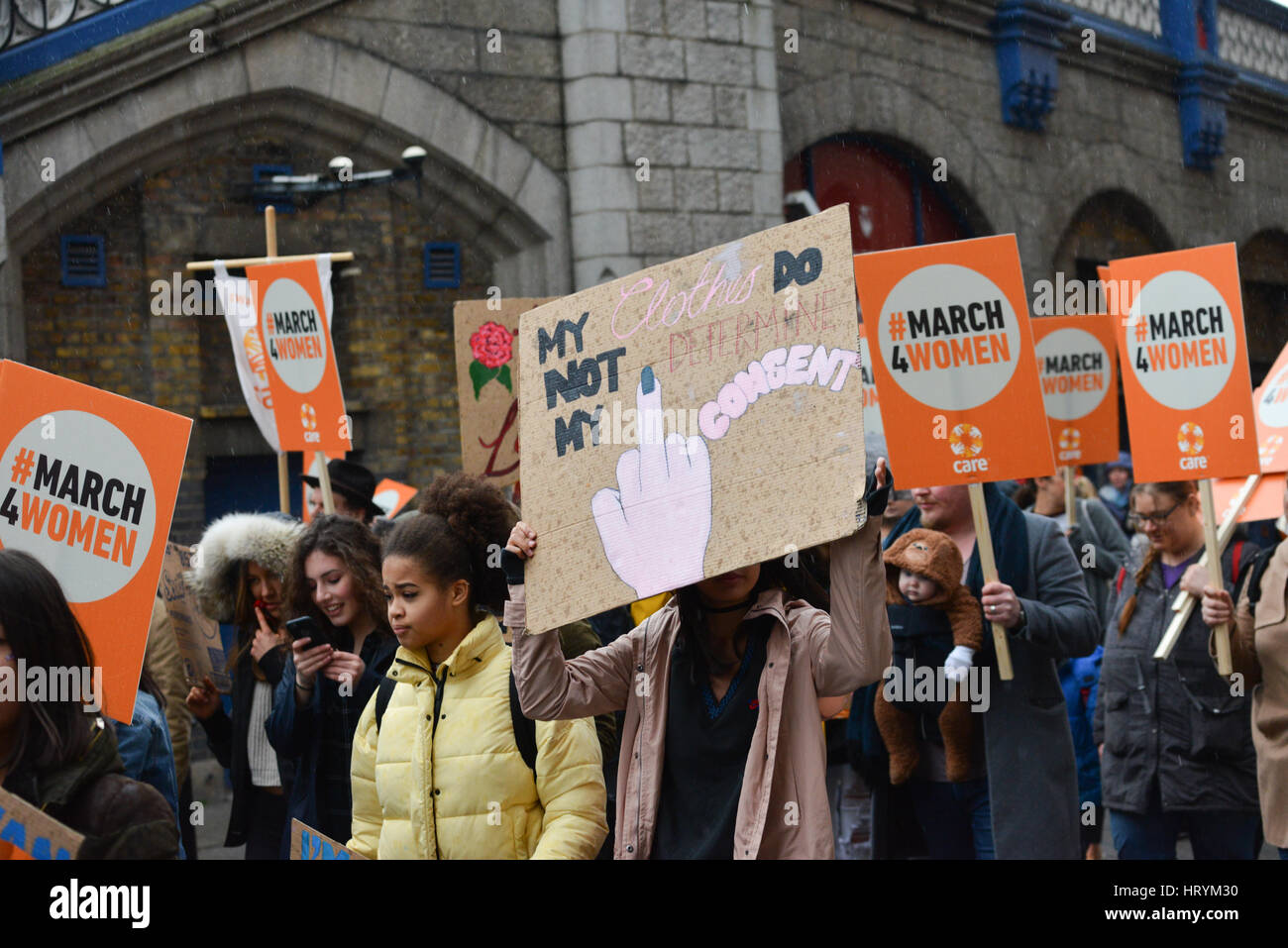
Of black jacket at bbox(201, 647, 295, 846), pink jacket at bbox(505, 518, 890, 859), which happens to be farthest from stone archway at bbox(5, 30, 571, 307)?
pink jacket at bbox(505, 518, 890, 859)

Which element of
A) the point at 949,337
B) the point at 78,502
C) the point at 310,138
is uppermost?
the point at 310,138

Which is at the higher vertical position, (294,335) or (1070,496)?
(294,335)

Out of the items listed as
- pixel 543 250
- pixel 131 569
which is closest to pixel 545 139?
pixel 543 250

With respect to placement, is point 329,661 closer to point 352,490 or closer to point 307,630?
point 307,630

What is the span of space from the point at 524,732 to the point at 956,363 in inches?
83.9

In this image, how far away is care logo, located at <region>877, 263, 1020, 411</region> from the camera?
5.09 meters

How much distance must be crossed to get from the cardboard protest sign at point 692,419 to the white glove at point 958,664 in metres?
1.93

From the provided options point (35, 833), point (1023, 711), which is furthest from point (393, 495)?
point (35, 833)

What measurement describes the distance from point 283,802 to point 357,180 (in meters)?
6.17

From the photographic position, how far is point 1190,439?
5.68m

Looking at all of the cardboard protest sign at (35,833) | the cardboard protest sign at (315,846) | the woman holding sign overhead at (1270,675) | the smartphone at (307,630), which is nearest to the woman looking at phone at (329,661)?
the smartphone at (307,630)

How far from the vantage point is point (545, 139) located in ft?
36.8

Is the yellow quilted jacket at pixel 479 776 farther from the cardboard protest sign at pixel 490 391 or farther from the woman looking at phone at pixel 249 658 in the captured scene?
the cardboard protest sign at pixel 490 391

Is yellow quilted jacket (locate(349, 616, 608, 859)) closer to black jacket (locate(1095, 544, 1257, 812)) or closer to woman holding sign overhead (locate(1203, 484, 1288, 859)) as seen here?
woman holding sign overhead (locate(1203, 484, 1288, 859))
